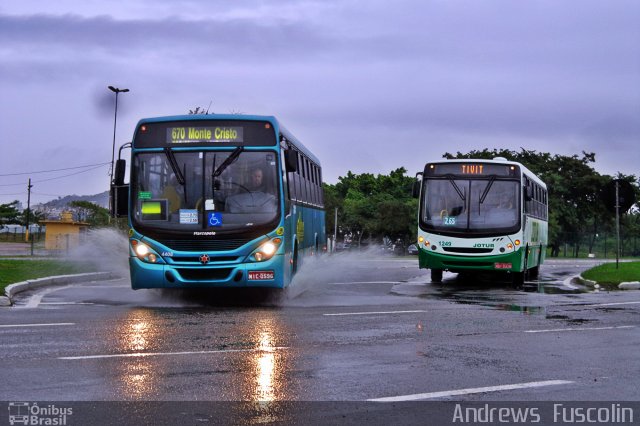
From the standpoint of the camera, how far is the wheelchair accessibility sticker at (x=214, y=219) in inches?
634

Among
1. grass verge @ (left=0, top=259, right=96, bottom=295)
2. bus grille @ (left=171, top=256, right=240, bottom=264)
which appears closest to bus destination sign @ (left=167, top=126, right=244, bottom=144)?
bus grille @ (left=171, top=256, right=240, bottom=264)

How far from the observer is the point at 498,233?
23781 millimetres

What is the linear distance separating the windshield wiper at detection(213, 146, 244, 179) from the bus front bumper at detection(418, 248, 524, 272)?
908cm

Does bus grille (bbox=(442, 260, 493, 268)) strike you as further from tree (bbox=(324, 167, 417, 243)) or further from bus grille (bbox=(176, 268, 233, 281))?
tree (bbox=(324, 167, 417, 243))

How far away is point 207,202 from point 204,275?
1.33 meters

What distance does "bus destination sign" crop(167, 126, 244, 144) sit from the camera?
16.7 meters

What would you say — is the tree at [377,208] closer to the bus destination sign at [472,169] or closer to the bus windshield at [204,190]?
the bus destination sign at [472,169]

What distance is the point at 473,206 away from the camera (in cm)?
2397

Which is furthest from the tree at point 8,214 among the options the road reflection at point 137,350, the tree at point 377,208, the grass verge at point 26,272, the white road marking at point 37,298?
the road reflection at point 137,350

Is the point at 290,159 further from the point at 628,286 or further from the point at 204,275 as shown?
the point at 628,286

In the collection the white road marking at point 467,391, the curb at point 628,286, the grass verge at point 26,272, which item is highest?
the grass verge at point 26,272

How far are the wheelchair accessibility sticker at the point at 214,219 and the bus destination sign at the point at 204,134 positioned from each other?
1440 mm

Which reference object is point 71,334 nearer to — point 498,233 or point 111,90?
point 498,233

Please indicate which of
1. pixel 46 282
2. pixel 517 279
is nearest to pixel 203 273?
pixel 46 282
